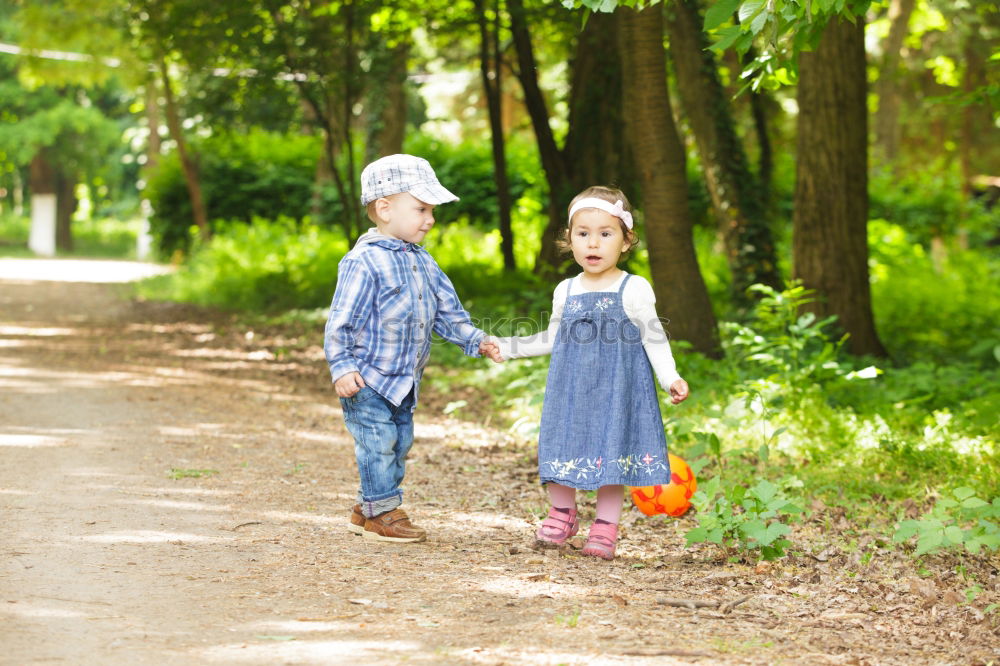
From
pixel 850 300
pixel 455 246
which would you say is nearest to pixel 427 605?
pixel 850 300

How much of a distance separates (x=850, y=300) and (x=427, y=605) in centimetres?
743

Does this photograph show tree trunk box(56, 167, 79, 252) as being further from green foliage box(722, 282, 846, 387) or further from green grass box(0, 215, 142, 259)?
green foliage box(722, 282, 846, 387)

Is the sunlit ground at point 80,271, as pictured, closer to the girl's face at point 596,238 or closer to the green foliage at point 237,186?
the green foliage at point 237,186

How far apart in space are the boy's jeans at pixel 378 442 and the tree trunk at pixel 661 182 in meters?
4.83

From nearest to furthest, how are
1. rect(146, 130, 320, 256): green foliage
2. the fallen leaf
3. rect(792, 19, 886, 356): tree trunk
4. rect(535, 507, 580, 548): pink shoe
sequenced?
1. the fallen leaf
2. rect(535, 507, 580, 548): pink shoe
3. rect(792, 19, 886, 356): tree trunk
4. rect(146, 130, 320, 256): green foliage

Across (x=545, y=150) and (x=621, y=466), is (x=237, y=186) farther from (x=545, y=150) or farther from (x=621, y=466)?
(x=621, y=466)

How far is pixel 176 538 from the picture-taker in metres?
4.83

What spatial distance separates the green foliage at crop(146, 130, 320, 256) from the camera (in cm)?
2495

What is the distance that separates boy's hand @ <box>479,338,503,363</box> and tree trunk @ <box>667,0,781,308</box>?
8.09m

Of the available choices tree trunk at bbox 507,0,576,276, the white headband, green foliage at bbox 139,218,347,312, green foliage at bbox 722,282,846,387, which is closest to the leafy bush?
the white headband

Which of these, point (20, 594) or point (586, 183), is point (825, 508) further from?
point (586, 183)

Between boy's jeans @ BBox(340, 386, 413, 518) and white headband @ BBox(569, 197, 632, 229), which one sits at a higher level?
white headband @ BBox(569, 197, 632, 229)

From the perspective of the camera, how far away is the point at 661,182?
9.21 m

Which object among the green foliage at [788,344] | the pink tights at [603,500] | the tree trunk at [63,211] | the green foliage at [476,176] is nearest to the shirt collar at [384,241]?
the pink tights at [603,500]
